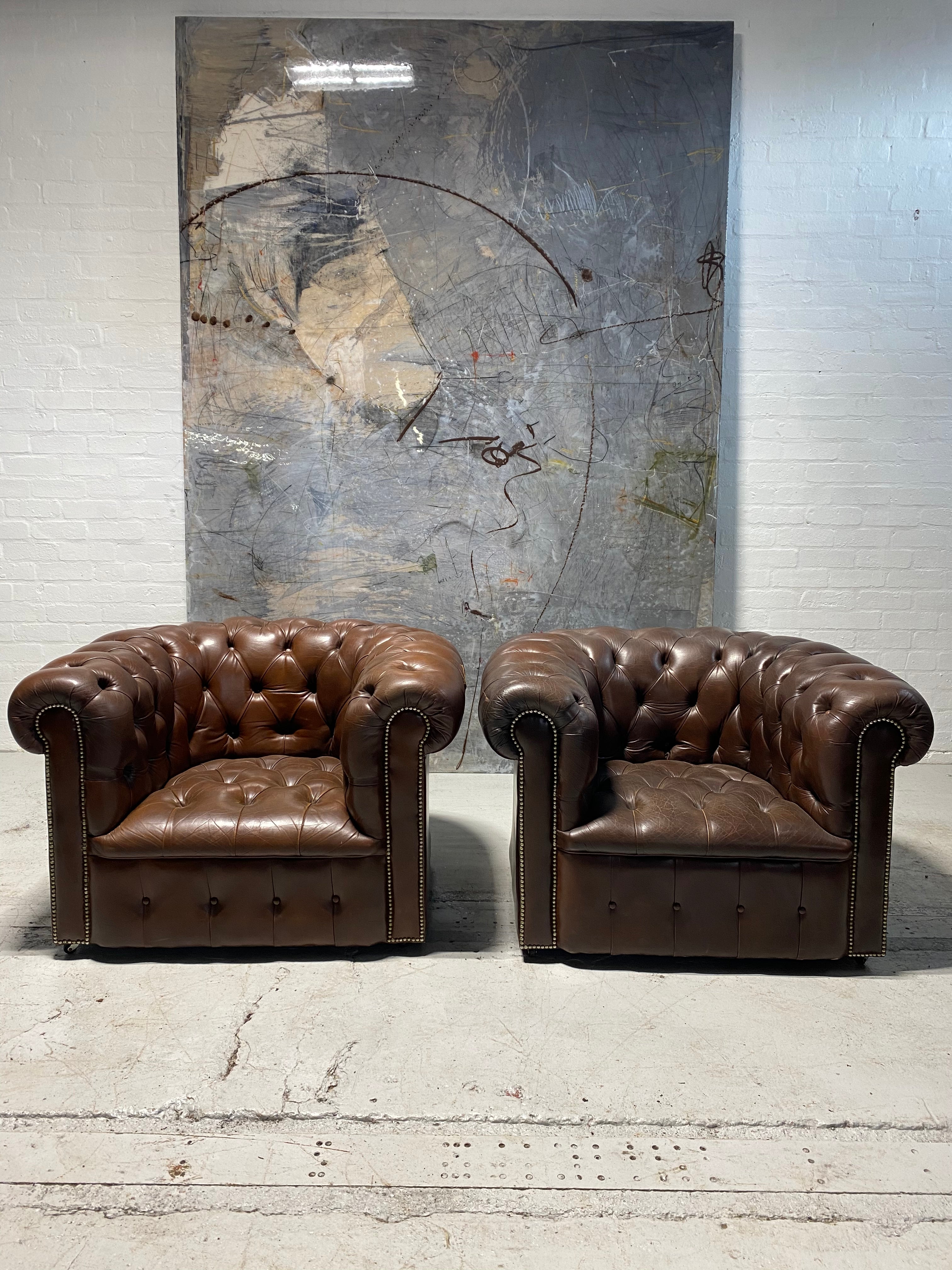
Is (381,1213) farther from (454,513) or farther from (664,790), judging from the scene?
(454,513)

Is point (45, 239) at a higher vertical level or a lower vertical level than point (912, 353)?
higher

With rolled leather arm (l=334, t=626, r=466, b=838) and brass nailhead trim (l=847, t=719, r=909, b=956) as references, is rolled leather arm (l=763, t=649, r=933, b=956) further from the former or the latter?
rolled leather arm (l=334, t=626, r=466, b=838)

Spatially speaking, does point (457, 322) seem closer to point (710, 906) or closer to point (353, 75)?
point (353, 75)

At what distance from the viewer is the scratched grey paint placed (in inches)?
150

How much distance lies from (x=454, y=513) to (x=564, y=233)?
1.26m

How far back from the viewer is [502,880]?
2.91 meters

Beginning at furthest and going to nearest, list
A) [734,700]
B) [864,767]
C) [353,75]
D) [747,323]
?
[747,323] → [353,75] → [734,700] → [864,767]

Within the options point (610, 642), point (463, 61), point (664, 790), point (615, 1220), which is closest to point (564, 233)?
point (463, 61)

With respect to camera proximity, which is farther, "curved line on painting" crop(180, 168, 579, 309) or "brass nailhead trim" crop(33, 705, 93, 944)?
"curved line on painting" crop(180, 168, 579, 309)

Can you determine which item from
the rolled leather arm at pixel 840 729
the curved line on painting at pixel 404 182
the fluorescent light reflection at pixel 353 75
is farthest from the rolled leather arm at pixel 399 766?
the fluorescent light reflection at pixel 353 75

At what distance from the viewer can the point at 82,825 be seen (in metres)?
2.34

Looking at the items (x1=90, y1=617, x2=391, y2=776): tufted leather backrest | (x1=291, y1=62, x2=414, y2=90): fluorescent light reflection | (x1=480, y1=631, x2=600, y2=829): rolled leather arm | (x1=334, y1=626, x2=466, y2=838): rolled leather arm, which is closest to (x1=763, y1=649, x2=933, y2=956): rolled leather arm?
(x1=480, y1=631, x2=600, y2=829): rolled leather arm

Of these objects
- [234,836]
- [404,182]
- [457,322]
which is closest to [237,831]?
[234,836]

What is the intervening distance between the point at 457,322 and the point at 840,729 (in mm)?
2445
